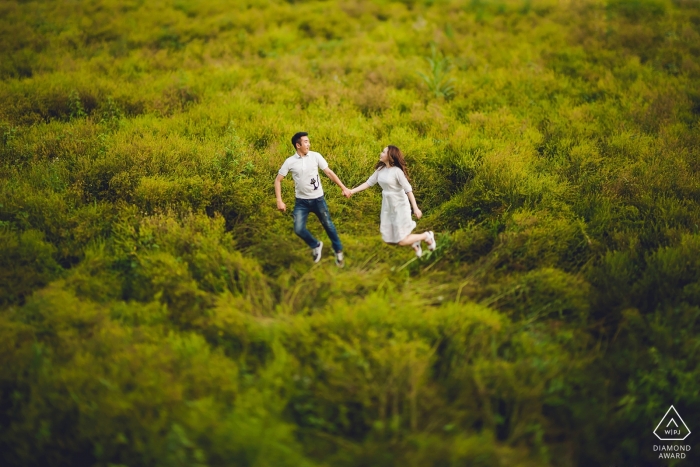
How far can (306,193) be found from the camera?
6.52 meters

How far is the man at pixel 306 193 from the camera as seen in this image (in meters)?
6.46

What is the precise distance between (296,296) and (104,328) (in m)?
2.08

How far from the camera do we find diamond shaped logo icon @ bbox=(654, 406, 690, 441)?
4.55 meters

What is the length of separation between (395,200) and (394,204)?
0.05 metres

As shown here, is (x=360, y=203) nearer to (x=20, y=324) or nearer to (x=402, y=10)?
(x=20, y=324)

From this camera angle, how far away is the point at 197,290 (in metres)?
5.85

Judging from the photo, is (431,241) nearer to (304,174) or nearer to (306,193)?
(306,193)

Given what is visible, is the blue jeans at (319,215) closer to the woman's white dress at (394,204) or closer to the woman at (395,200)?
the woman at (395,200)

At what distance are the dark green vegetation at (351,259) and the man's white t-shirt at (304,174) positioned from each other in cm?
84

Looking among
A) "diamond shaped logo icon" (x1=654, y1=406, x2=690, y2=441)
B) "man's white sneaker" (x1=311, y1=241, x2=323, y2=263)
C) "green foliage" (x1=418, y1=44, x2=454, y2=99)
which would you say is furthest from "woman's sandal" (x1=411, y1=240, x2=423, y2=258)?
"green foliage" (x1=418, y1=44, x2=454, y2=99)

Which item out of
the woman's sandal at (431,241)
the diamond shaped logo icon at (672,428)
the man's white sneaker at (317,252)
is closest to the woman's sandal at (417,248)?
the woman's sandal at (431,241)

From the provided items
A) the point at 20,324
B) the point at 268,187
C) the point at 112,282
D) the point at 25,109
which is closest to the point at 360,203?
the point at 268,187

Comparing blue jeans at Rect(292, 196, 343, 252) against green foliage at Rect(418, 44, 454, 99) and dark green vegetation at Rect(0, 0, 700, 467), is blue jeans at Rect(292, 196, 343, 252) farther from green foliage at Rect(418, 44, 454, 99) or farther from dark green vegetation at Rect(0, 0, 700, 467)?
green foliage at Rect(418, 44, 454, 99)

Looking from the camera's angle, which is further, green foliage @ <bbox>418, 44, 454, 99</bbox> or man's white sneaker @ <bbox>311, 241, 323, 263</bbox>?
green foliage @ <bbox>418, 44, 454, 99</bbox>
